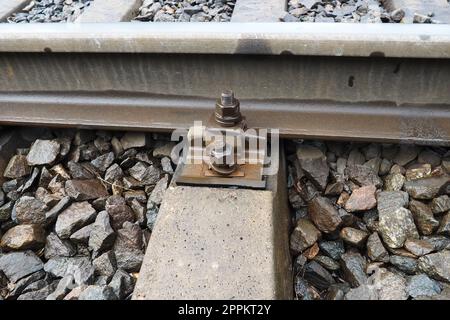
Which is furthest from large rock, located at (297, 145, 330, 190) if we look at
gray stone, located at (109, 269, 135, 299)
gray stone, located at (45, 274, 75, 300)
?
gray stone, located at (45, 274, 75, 300)

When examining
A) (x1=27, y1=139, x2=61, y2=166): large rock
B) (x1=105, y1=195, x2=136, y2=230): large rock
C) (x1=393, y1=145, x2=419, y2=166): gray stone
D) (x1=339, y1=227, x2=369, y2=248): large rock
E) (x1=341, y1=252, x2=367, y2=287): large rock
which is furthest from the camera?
(x1=27, y1=139, x2=61, y2=166): large rock

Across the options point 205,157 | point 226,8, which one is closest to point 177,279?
point 205,157

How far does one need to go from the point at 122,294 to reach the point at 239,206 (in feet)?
1.91

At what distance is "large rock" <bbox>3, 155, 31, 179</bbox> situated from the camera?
7.30ft

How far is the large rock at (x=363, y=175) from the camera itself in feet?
6.69

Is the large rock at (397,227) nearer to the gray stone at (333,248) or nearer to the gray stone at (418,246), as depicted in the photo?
the gray stone at (418,246)

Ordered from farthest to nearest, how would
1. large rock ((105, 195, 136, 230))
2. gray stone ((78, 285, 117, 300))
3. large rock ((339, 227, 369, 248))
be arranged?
large rock ((105, 195, 136, 230)) < large rock ((339, 227, 369, 248)) < gray stone ((78, 285, 117, 300))

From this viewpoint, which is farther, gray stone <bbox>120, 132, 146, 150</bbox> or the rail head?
gray stone <bbox>120, 132, 146, 150</bbox>

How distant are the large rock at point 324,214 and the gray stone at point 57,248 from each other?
109 cm

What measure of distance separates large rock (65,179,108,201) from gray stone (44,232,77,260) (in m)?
0.21

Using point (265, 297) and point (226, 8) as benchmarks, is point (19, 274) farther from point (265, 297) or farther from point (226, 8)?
point (226, 8)

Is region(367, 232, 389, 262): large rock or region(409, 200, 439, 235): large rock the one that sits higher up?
region(409, 200, 439, 235): large rock

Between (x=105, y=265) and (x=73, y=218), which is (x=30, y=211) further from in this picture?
(x=105, y=265)

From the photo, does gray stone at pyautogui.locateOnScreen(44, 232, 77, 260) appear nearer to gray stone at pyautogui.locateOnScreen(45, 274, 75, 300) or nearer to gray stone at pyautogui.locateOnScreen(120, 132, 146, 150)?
gray stone at pyautogui.locateOnScreen(45, 274, 75, 300)
